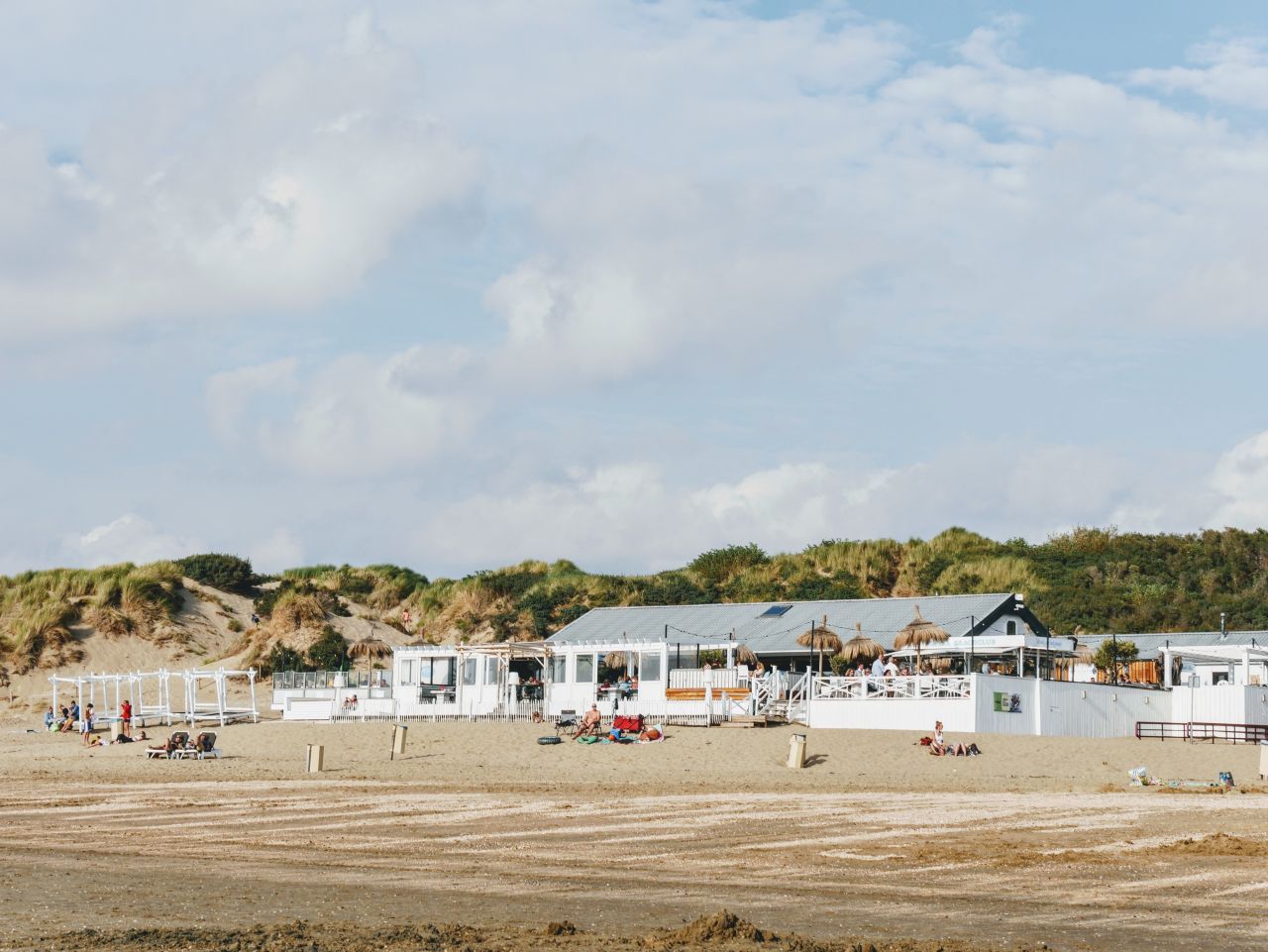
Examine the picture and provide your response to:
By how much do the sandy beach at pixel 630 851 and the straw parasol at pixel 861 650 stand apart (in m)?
7.57

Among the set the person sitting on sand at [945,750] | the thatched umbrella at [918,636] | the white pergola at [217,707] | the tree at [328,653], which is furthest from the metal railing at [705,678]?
the tree at [328,653]

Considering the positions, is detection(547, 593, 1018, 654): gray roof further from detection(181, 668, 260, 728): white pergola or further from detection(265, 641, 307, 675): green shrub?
detection(265, 641, 307, 675): green shrub

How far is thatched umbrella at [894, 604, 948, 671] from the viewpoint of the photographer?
134ft

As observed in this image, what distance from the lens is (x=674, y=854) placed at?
17.2 m

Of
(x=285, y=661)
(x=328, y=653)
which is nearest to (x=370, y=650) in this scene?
(x=328, y=653)

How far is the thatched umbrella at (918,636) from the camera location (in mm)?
40844

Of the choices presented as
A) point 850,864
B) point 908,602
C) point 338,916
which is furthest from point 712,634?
point 338,916

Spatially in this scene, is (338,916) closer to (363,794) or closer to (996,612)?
(363,794)

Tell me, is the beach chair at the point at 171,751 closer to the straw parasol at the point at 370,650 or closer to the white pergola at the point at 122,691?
the white pergola at the point at 122,691

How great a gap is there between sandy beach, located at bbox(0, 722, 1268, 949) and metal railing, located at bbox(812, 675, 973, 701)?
175 inches

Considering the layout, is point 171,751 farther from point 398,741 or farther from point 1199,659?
point 1199,659

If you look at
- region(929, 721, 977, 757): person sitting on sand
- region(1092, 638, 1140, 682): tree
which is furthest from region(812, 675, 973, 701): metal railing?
region(1092, 638, 1140, 682): tree

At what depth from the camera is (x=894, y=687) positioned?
127ft

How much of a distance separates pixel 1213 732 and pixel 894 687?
25.3 feet
